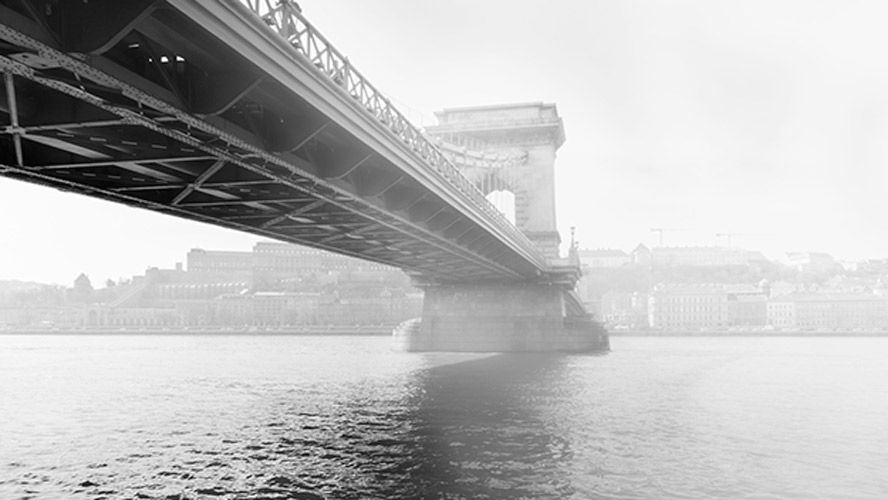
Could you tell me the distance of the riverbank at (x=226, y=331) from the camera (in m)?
144

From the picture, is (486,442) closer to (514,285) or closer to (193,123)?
(193,123)

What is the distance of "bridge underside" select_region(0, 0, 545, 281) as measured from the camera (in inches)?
400

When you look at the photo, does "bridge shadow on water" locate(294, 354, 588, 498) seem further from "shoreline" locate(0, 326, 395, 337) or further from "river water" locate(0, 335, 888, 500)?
"shoreline" locate(0, 326, 395, 337)

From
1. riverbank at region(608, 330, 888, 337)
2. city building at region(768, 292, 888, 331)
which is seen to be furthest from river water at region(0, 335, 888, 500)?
city building at region(768, 292, 888, 331)

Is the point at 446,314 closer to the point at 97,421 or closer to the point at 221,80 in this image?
the point at 97,421

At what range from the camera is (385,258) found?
42719 millimetres

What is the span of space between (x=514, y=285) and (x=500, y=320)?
3.00 meters

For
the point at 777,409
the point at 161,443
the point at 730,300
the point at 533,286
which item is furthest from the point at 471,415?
the point at 730,300

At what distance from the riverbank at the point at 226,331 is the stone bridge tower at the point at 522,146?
6995 centimetres

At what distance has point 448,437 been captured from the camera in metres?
20.8

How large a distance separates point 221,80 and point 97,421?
17393 millimetres

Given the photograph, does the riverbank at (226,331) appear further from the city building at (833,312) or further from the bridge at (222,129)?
the bridge at (222,129)

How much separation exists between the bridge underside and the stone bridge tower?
41.8 meters

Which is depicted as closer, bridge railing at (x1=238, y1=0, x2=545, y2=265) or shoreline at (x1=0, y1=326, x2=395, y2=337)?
bridge railing at (x1=238, y1=0, x2=545, y2=265)
